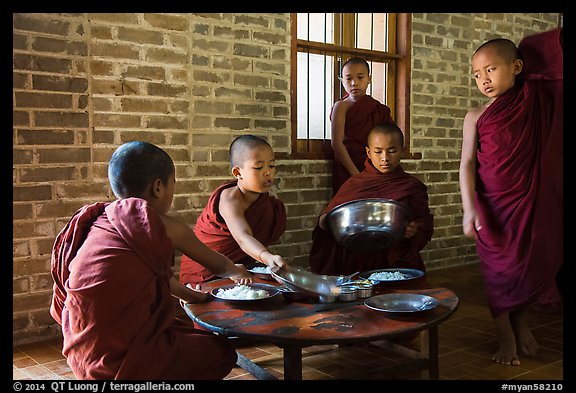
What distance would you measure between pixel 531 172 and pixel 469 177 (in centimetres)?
32

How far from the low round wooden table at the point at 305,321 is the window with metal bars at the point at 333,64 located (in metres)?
2.56

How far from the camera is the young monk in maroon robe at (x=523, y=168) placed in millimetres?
3000

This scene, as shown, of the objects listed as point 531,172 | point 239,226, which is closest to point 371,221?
point 239,226

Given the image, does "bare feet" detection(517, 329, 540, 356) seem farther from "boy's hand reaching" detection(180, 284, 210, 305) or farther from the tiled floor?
"boy's hand reaching" detection(180, 284, 210, 305)

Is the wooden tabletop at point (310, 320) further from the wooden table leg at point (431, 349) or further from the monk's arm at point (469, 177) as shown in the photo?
the monk's arm at point (469, 177)

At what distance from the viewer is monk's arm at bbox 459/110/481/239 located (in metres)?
3.11

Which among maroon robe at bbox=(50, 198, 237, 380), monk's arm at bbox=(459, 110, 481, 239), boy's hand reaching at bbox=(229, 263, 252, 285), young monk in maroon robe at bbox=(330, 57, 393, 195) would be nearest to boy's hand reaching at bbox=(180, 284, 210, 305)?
boy's hand reaching at bbox=(229, 263, 252, 285)

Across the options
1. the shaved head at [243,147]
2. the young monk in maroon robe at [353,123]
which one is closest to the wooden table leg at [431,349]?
the shaved head at [243,147]

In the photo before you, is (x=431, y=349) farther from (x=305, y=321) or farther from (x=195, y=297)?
(x=195, y=297)

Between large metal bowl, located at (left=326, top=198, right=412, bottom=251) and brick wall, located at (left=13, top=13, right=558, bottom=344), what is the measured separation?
148 centimetres

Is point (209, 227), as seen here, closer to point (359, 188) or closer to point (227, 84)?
point (359, 188)

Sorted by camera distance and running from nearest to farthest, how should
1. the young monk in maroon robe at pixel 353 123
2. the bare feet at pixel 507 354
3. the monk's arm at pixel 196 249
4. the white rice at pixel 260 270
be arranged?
the monk's arm at pixel 196 249
the white rice at pixel 260 270
the bare feet at pixel 507 354
the young monk in maroon robe at pixel 353 123

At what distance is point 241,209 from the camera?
3.11 m

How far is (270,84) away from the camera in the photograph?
14.6 feet
